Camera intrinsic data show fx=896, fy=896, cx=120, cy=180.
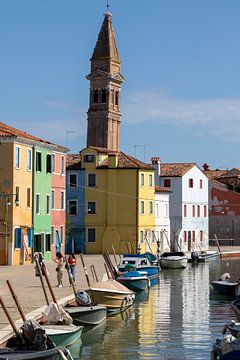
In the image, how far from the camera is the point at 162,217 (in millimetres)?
73562

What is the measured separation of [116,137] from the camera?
353 ft

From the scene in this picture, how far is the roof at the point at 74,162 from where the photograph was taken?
222ft

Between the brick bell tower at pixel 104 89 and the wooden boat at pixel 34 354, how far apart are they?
8510 cm

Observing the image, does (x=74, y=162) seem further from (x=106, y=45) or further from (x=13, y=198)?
(x=106, y=45)

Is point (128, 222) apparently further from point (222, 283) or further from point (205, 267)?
point (222, 283)

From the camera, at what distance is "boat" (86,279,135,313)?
3183 centimetres

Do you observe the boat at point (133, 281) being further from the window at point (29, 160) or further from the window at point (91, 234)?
the window at point (91, 234)

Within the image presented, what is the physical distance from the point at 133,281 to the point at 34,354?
70.5ft

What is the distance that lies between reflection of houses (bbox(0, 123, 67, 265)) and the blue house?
9.93 meters

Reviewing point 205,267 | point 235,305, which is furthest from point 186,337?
point 205,267

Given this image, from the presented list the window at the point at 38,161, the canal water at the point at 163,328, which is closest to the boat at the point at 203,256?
the window at the point at 38,161

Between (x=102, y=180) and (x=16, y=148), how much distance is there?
1706cm

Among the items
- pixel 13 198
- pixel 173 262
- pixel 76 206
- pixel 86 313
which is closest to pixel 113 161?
pixel 76 206

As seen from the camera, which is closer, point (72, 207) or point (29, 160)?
point (29, 160)
